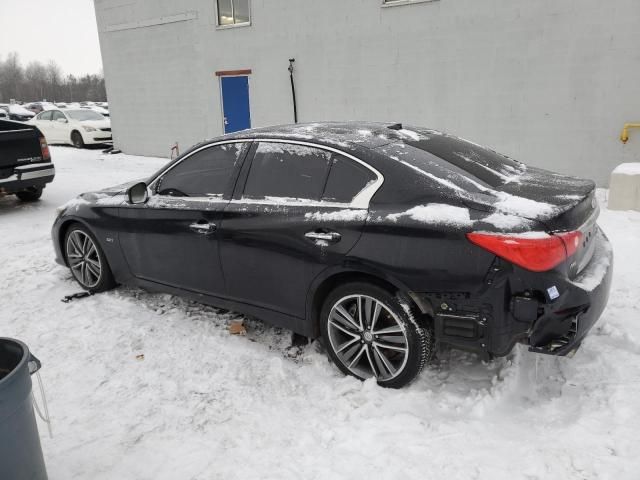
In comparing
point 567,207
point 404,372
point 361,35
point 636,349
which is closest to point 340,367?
point 404,372

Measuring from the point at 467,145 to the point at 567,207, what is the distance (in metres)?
1.21

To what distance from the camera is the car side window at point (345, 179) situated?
3.20 m

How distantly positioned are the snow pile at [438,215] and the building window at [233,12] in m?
10.7

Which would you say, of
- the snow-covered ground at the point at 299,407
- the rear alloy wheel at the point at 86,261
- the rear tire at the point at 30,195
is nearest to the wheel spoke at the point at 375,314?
the snow-covered ground at the point at 299,407

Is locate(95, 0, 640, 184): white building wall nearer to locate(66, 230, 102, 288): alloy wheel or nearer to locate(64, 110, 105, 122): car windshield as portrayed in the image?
locate(64, 110, 105, 122): car windshield

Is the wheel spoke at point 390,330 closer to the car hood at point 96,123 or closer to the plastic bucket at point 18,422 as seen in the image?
the plastic bucket at point 18,422

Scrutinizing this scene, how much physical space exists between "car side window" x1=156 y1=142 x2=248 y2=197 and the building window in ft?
30.4

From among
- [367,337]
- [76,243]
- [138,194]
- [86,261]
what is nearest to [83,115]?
[76,243]

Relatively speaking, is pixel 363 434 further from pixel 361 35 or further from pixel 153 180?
pixel 361 35

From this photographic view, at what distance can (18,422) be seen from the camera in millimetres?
2123

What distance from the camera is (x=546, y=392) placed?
3168 mm

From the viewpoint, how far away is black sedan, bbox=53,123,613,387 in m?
2.75

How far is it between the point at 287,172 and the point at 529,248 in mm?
1660

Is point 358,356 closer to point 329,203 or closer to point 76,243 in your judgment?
point 329,203
